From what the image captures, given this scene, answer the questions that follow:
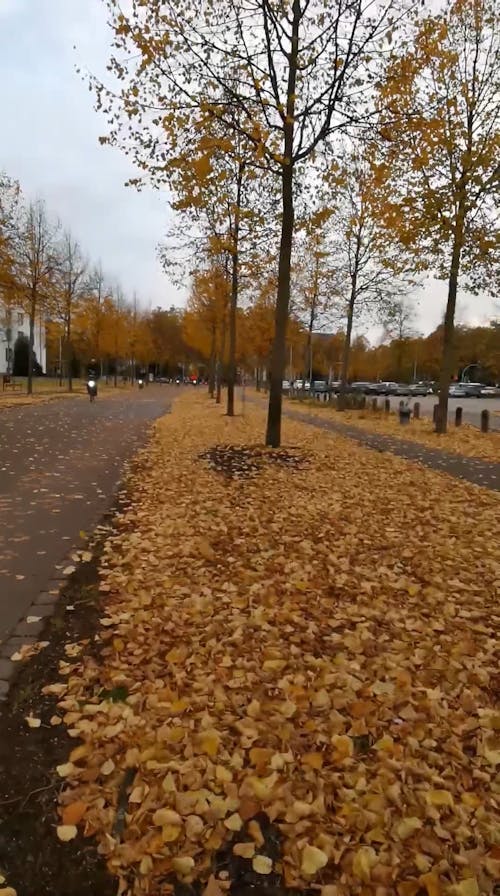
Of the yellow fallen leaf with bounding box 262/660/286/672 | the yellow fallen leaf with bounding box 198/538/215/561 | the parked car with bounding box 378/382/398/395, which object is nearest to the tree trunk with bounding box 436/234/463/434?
the yellow fallen leaf with bounding box 198/538/215/561

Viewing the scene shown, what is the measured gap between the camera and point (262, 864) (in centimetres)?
A: 201

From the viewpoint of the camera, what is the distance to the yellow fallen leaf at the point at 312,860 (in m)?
1.98

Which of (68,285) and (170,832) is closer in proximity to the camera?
(170,832)

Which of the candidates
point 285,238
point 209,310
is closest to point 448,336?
point 285,238

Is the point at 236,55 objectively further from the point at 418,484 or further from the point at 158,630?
the point at 158,630

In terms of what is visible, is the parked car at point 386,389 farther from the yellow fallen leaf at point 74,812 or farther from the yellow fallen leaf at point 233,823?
the yellow fallen leaf at point 74,812

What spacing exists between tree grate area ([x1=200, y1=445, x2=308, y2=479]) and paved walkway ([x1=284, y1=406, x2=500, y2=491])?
2531 millimetres

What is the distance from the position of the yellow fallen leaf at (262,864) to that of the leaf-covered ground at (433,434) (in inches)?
435

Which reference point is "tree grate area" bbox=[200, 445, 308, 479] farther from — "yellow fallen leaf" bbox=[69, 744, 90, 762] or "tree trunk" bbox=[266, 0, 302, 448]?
"yellow fallen leaf" bbox=[69, 744, 90, 762]

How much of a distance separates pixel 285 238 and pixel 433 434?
28.6 feet

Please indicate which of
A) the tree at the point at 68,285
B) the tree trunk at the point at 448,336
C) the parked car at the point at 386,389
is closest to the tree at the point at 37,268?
the tree at the point at 68,285

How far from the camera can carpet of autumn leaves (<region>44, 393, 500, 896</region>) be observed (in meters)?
2.07

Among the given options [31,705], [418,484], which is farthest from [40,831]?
[418,484]

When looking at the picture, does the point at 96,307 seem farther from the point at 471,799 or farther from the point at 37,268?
the point at 471,799
